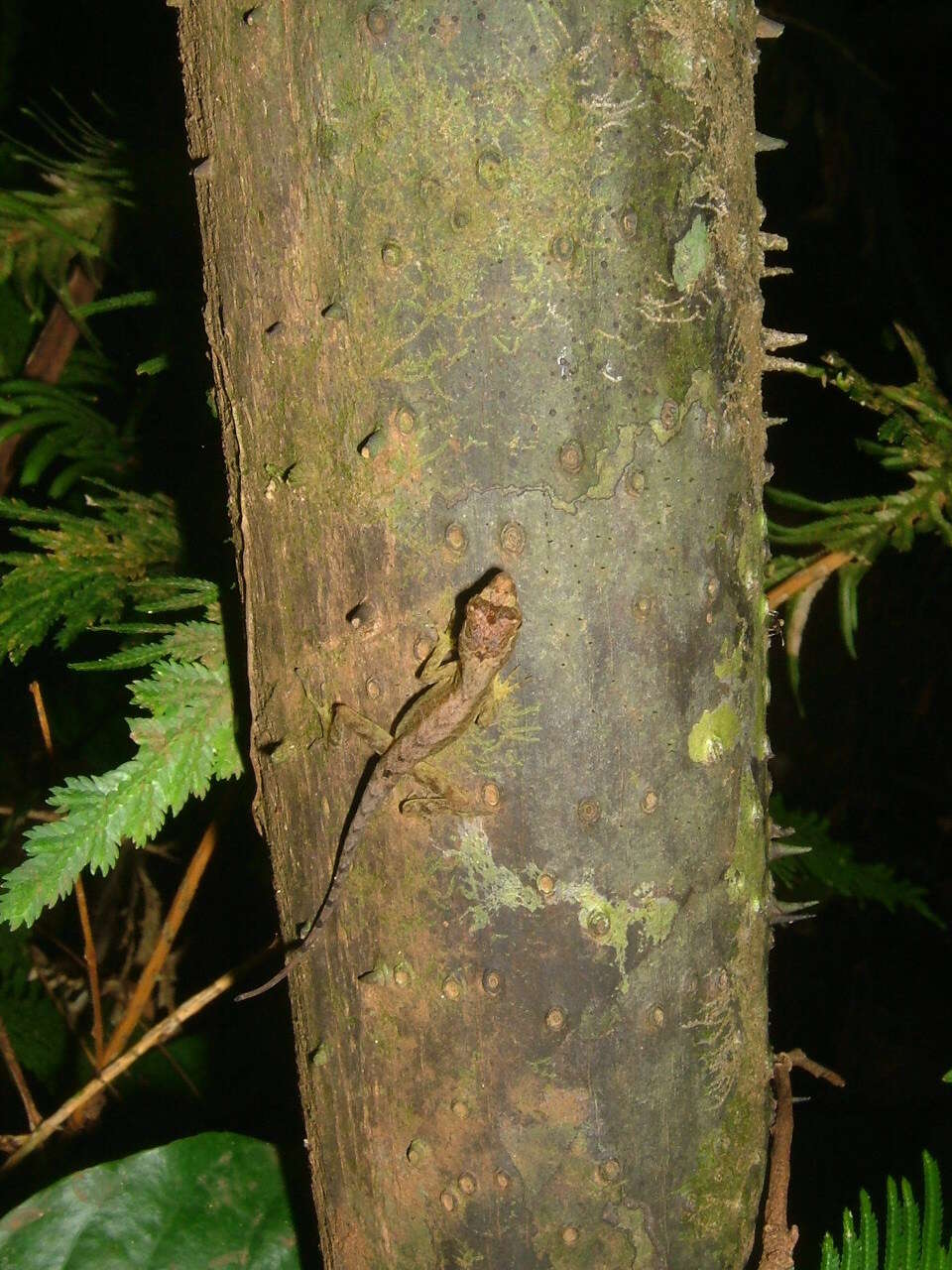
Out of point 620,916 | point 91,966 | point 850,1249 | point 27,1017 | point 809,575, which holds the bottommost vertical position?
point 27,1017

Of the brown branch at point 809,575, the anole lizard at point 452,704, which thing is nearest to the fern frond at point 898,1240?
the anole lizard at point 452,704

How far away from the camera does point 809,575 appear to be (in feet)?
9.43

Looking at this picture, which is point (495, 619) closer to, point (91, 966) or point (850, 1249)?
point (850, 1249)

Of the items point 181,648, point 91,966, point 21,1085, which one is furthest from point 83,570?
point 21,1085

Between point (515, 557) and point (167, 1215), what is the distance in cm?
185

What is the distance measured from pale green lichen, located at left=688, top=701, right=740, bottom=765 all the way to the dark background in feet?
5.25

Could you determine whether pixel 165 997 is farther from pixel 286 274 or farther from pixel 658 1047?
pixel 286 274

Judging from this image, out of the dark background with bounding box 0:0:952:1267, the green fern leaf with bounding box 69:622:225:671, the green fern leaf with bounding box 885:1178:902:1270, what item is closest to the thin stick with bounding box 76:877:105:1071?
the dark background with bounding box 0:0:952:1267

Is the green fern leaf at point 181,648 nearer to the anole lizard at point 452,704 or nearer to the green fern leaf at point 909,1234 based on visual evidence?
the anole lizard at point 452,704

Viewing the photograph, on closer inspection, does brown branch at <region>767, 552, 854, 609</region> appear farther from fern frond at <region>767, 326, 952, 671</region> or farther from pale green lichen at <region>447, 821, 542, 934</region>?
pale green lichen at <region>447, 821, 542, 934</region>

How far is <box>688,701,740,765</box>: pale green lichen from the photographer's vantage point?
143 cm

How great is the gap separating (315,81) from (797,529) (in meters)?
2.00

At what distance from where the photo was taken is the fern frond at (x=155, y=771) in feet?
6.54

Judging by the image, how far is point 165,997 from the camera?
168 inches
